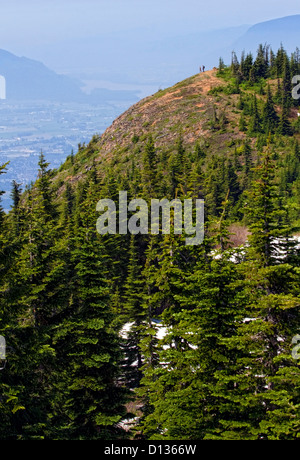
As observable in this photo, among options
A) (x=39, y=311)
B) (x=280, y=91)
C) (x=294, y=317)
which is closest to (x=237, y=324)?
(x=294, y=317)

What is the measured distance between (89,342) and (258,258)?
908 centimetres

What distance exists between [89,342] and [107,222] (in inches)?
1284

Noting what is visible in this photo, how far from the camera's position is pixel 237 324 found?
16.5 m

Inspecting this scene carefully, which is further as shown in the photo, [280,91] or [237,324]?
[280,91]

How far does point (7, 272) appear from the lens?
16422 millimetres

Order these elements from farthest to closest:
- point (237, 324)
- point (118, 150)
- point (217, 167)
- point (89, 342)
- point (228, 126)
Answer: point (118, 150) → point (228, 126) → point (217, 167) → point (89, 342) → point (237, 324)

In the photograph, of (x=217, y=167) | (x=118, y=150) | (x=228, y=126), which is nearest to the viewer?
(x=217, y=167)

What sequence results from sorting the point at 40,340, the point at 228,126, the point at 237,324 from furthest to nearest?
the point at 228,126 → the point at 40,340 → the point at 237,324

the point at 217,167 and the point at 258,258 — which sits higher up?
the point at 217,167
